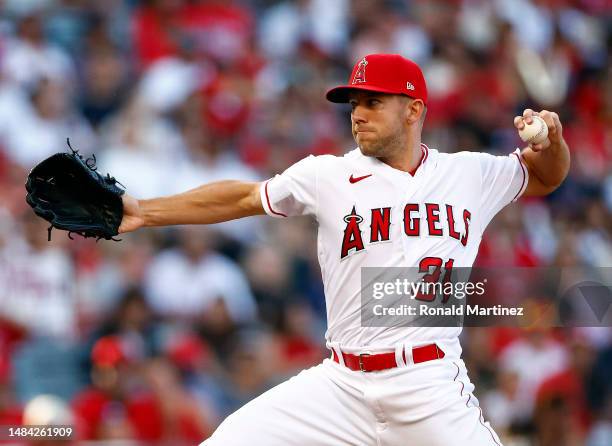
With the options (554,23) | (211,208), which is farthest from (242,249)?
(554,23)

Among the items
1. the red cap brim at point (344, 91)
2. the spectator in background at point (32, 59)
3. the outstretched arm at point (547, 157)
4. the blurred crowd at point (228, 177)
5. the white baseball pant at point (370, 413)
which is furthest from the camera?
the spectator in background at point (32, 59)

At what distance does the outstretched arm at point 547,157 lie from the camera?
4965 millimetres

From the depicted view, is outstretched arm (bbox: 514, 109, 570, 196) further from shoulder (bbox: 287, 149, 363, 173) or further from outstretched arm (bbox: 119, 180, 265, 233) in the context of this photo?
outstretched arm (bbox: 119, 180, 265, 233)

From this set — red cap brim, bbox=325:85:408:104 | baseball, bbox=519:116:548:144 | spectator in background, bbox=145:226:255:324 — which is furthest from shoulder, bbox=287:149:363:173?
spectator in background, bbox=145:226:255:324

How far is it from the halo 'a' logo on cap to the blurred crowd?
112 inches

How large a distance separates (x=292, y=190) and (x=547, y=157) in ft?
3.91

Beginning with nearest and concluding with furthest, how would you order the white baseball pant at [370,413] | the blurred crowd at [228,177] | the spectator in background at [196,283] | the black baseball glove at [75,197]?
the white baseball pant at [370,413], the black baseball glove at [75,197], the blurred crowd at [228,177], the spectator in background at [196,283]

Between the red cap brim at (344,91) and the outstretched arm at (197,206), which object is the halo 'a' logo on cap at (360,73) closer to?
the red cap brim at (344,91)

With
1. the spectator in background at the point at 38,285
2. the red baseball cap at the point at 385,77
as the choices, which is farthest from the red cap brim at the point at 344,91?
the spectator in background at the point at 38,285

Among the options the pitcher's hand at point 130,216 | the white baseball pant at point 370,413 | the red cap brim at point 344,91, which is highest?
the red cap brim at point 344,91

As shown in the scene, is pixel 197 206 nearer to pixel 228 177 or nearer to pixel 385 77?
pixel 385 77

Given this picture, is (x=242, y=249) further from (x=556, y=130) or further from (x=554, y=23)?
(x=554, y=23)

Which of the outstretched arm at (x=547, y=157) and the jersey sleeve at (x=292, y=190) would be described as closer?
the jersey sleeve at (x=292, y=190)

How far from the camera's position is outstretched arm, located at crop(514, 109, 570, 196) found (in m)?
4.96
